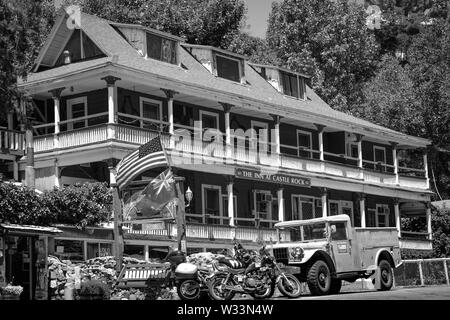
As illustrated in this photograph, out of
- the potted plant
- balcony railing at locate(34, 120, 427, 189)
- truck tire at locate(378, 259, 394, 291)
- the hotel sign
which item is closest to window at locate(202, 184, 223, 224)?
the hotel sign

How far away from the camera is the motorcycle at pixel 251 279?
797 inches

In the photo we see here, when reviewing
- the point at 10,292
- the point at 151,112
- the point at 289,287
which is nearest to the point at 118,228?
the point at 10,292

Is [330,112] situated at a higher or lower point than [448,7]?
lower

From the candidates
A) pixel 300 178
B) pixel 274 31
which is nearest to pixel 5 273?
pixel 300 178

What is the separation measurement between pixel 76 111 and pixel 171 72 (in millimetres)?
4431

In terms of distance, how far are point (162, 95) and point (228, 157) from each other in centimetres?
387

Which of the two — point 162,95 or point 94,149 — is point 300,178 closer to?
point 162,95

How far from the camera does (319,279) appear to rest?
23.5 meters

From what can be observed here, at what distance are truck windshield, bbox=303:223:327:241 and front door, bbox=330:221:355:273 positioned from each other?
28cm

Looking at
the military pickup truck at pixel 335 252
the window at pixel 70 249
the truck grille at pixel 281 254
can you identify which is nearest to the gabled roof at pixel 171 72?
the window at pixel 70 249

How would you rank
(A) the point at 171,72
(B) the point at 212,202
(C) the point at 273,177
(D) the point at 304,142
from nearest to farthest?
1. (A) the point at 171,72
2. (C) the point at 273,177
3. (B) the point at 212,202
4. (D) the point at 304,142

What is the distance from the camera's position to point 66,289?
20.9 metres

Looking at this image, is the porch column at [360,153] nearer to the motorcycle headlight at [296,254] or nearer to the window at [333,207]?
the window at [333,207]

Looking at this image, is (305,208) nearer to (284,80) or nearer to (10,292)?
(284,80)
